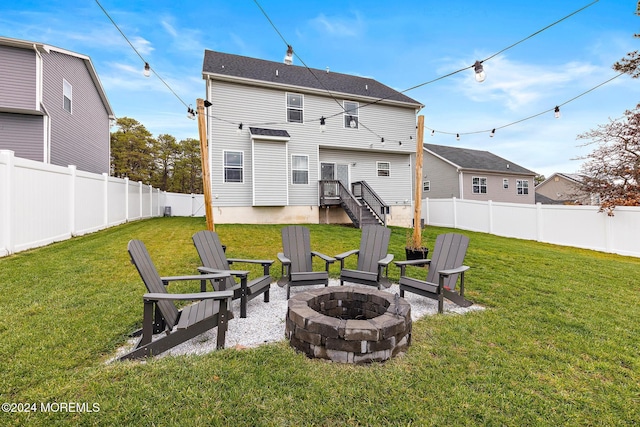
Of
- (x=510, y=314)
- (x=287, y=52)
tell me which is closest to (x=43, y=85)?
(x=287, y=52)

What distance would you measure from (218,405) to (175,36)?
11210 millimetres

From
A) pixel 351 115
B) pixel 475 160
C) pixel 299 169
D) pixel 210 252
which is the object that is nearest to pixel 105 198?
pixel 299 169

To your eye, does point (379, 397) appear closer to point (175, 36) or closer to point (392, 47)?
point (175, 36)

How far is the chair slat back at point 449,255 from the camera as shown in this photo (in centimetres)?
417

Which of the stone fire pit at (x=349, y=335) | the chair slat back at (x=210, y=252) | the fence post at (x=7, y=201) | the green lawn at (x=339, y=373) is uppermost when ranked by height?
the fence post at (x=7, y=201)

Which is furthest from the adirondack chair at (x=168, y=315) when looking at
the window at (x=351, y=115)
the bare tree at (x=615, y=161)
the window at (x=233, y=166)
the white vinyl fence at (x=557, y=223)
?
the bare tree at (x=615, y=161)

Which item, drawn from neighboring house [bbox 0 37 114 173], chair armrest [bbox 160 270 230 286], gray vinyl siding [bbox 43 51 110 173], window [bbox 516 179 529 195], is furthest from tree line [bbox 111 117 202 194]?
window [bbox 516 179 529 195]

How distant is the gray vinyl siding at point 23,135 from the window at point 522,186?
2881 centimetres

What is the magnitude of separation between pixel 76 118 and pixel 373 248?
14782 mm

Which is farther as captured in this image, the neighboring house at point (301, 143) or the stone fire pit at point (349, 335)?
the neighboring house at point (301, 143)

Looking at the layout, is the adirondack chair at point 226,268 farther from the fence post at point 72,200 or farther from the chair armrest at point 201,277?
the fence post at point 72,200

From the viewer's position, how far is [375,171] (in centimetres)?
1568

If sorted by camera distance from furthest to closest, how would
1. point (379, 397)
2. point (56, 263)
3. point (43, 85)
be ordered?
point (43, 85) → point (56, 263) → point (379, 397)

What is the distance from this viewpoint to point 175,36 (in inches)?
370
